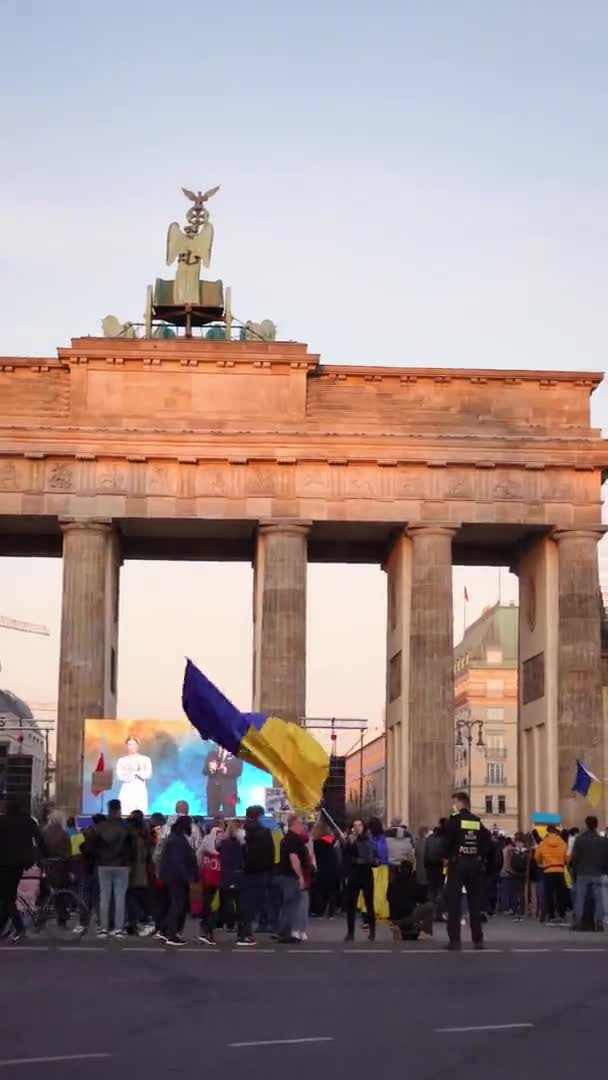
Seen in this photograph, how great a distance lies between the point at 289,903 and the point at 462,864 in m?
3.26

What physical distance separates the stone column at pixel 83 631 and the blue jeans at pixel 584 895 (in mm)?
22332

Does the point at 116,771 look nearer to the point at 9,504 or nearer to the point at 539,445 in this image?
the point at 9,504

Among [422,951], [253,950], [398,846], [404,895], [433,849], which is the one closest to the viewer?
[422,951]

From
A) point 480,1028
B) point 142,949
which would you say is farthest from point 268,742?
point 480,1028

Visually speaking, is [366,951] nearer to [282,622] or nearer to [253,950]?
[253,950]

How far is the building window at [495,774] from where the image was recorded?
125000mm

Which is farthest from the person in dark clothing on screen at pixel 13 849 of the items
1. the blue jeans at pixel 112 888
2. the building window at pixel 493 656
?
the building window at pixel 493 656

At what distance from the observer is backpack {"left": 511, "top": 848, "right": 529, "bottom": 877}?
38062mm

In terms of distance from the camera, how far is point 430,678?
2068 inches

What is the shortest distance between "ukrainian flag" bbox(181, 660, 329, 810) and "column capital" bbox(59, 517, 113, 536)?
24.6 metres

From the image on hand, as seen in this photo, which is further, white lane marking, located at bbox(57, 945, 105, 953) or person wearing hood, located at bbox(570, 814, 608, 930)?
person wearing hood, located at bbox(570, 814, 608, 930)

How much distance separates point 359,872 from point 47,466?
2872 centimetres

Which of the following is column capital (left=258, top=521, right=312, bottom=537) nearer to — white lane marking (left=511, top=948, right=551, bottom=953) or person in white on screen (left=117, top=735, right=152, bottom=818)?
person in white on screen (left=117, top=735, right=152, bottom=818)

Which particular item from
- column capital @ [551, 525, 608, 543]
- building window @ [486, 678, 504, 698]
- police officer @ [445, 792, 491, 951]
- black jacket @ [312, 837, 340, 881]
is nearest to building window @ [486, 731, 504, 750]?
building window @ [486, 678, 504, 698]
